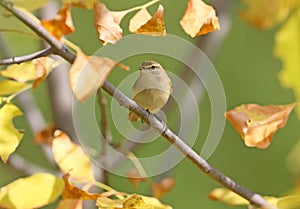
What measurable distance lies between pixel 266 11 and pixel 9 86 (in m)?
0.35

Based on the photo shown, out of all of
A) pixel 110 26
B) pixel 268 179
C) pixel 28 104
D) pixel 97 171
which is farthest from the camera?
pixel 268 179

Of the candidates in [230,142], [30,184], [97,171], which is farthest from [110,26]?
[230,142]

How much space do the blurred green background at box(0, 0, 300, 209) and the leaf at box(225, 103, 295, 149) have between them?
0.76 metres

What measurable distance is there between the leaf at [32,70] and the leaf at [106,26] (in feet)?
0.25

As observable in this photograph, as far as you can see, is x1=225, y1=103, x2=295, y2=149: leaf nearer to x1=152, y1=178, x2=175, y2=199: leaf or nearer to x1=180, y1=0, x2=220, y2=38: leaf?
x1=180, y1=0, x2=220, y2=38: leaf

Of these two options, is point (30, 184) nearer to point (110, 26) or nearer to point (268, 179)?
point (110, 26)

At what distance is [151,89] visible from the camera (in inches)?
25.2

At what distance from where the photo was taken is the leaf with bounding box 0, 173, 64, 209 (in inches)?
22.9

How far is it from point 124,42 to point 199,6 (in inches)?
9.2

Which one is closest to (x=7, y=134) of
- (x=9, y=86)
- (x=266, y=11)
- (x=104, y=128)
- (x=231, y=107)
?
(x=9, y=86)

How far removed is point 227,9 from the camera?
968 millimetres

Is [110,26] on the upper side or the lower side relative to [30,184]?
upper

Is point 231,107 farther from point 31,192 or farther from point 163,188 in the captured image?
point 31,192

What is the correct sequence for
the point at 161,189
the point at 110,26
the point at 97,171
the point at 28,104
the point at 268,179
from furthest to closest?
the point at 268,179
the point at 28,104
the point at 97,171
the point at 161,189
the point at 110,26
